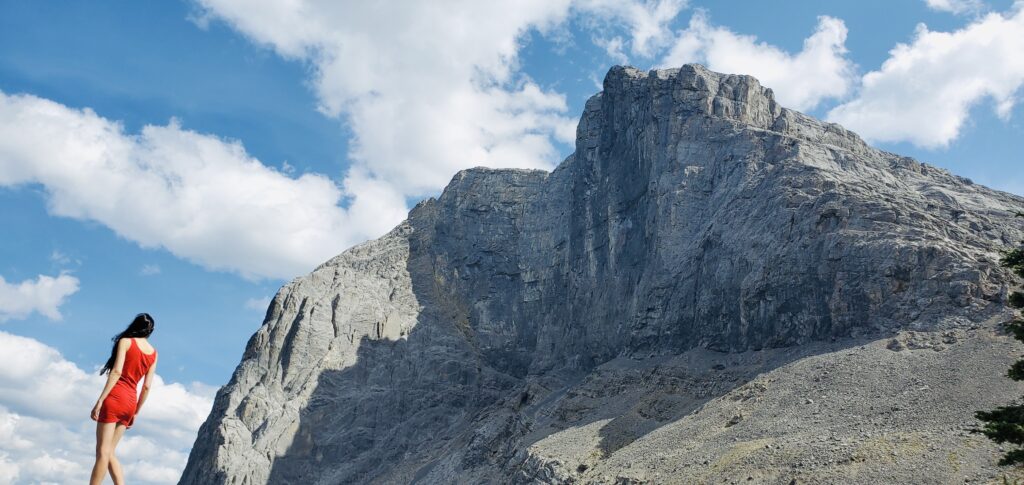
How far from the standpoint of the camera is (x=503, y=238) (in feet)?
526

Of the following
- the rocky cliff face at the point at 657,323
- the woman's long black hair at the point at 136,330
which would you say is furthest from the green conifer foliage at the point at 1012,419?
the woman's long black hair at the point at 136,330

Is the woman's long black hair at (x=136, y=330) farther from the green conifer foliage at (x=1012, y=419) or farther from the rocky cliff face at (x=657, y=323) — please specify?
the rocky cliff face at (x=657, y=323)

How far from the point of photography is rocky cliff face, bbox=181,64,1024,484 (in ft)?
241

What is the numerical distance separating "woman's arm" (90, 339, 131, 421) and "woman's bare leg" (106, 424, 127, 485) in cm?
28

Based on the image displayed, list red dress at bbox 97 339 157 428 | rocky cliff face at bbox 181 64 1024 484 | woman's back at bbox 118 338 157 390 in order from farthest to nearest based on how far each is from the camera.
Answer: rocky cliff face at bbox 181 64 1024 484
woman's back at bbox 118 338 157 390
red dress at bbox 97 339 157 428

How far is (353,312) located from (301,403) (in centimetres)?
1909

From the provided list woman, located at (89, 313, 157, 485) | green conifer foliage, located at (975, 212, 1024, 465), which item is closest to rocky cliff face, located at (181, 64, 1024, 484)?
green conifer foliage, located at (975, 212, 1024, 465)

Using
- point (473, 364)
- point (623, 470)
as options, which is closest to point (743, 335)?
point (623, 470)

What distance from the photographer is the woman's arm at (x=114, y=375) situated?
888 centimetres

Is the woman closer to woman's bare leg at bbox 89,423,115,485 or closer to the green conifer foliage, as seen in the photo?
woman's bare leg at bbox 89,423,115,485

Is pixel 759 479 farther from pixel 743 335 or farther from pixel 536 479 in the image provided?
pixel 743 335

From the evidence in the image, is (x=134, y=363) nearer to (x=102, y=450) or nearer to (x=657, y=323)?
(x=102, y=450)

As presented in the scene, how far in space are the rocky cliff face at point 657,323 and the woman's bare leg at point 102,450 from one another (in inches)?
2215

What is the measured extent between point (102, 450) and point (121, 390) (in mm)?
599
